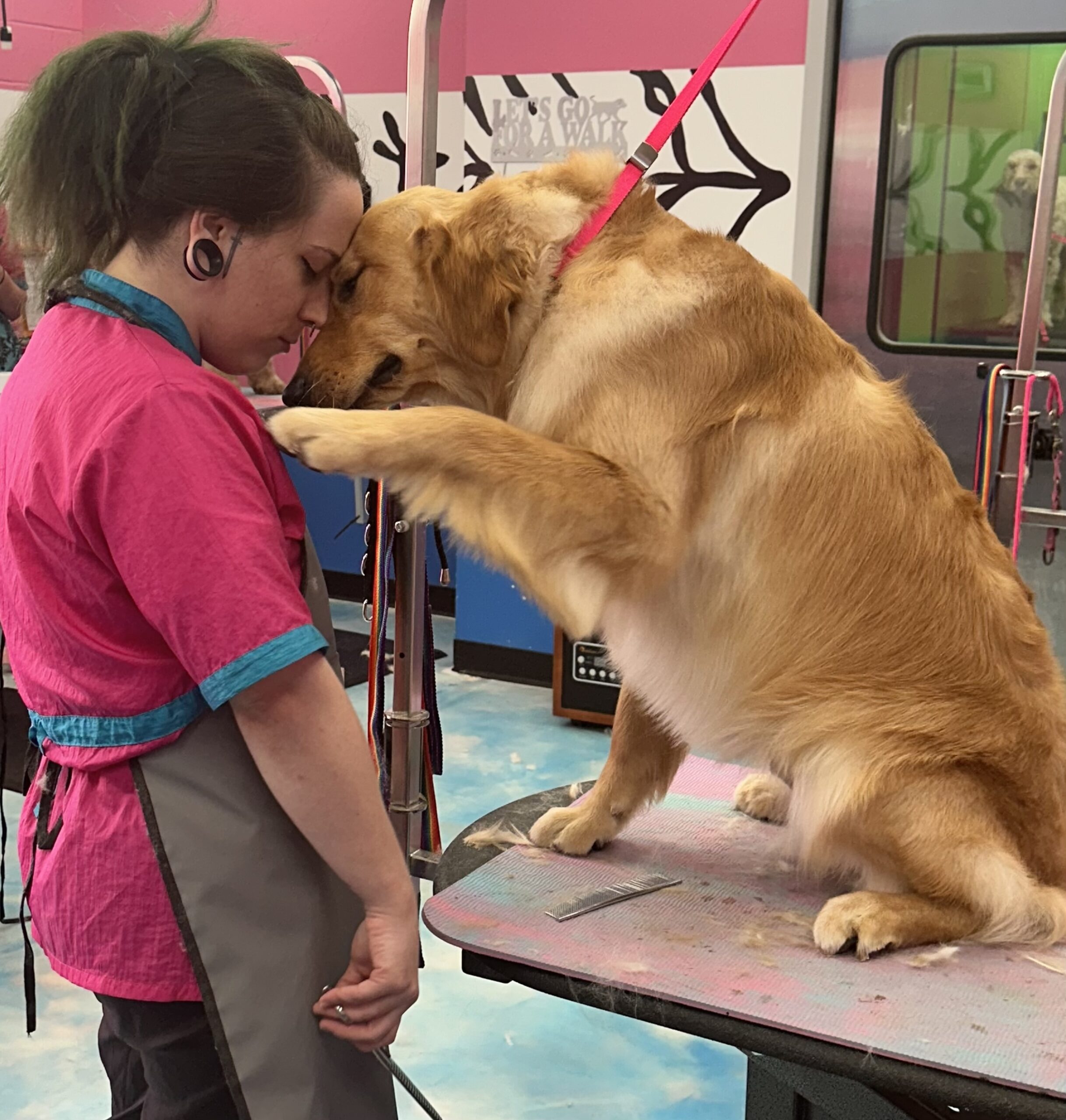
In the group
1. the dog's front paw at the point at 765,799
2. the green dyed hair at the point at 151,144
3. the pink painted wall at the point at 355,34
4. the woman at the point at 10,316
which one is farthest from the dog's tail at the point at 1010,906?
the pink painted wall at the point at 355,34

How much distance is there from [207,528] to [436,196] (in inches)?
27.7

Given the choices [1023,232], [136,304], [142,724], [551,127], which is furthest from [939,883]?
[551,127]

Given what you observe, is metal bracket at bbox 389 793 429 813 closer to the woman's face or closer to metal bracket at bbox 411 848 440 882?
metal bracket at bbox 411 848 440 882

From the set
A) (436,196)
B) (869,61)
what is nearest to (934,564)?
(436,196)

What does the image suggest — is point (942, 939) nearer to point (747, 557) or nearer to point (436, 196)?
point (747, 557)

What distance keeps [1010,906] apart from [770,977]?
0.31 m

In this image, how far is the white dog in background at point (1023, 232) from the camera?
363 centimetres

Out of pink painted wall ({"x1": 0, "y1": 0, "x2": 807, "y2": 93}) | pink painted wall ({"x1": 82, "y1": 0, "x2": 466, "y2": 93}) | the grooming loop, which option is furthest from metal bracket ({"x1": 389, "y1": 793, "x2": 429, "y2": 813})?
pink painted wall ({"x1": 82, "y1": 0, "x2": 466, "y2": 93})

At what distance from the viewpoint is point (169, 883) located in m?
1.03

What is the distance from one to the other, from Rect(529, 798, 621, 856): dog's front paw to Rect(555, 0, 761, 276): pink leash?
0.71m

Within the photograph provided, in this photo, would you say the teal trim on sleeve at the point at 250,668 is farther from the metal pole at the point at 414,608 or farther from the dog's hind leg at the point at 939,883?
the dog's hind leg at the point at 939,883

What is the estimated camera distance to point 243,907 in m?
1.05

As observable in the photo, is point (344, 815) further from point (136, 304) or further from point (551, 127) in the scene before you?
point (551, 127)

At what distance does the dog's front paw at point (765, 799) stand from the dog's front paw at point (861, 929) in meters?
0.32
